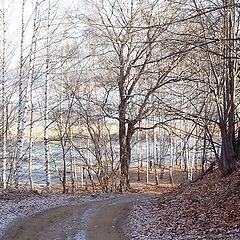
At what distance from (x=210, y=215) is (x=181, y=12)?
5250 millimetres

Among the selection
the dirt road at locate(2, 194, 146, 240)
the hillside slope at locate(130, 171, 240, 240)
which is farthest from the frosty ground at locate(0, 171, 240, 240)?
the dirt road at locate(2, 194, 146, 240)

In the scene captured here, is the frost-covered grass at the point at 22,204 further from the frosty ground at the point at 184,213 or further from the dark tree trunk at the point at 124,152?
the dark tree trunk at the point at 124,152

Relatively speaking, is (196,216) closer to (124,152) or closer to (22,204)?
(22,204)

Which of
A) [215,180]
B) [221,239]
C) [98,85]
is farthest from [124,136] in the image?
[221,239]

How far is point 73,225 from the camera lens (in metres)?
11.0

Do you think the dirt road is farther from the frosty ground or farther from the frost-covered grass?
the frost-covered grass

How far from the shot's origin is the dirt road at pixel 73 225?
382 inches

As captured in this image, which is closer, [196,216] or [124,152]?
[196,216]

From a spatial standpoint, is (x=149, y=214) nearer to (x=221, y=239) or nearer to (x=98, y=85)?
(x=221, y=239)

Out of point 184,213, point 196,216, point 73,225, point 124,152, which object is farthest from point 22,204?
point 124,152

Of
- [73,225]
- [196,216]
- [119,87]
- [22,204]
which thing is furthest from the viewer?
[119,87]

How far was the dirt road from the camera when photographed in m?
9.71

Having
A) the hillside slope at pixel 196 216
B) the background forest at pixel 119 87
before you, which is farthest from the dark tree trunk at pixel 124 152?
the hillside slope at pixel 196 216

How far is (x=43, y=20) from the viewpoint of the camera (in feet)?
68.9
